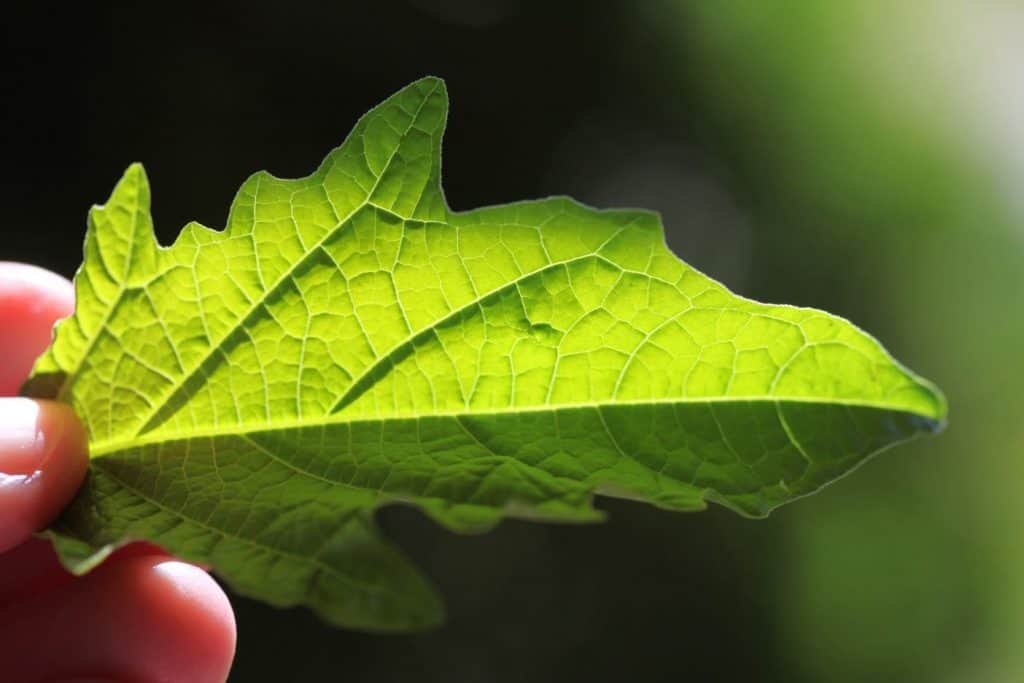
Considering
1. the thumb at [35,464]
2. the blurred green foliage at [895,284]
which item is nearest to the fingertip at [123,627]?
the thumb at [35,464]

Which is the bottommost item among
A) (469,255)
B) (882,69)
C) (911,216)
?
(911,216)

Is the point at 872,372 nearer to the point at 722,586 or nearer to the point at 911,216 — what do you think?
the point at 722,586

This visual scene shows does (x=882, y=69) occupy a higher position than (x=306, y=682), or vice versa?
(x=882, y=69)

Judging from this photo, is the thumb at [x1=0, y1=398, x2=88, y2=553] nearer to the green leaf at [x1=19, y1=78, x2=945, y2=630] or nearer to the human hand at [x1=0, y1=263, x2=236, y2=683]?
the green leaf at [x1=19, y1=78, x2=945, y2=630]

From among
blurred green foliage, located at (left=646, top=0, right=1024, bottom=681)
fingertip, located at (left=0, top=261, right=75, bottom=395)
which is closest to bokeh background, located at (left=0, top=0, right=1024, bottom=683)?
blurred green foliage, located at (left=646, top=0, right=1024, bottom=681)

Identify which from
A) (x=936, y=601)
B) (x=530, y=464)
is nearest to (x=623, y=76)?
(x=936, y=601)

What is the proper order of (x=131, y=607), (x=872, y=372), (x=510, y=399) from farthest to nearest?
(x=131, y=607) < (x=510, y=399) < (x=872, y=372)

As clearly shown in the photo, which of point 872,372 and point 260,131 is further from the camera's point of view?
point 260,131
